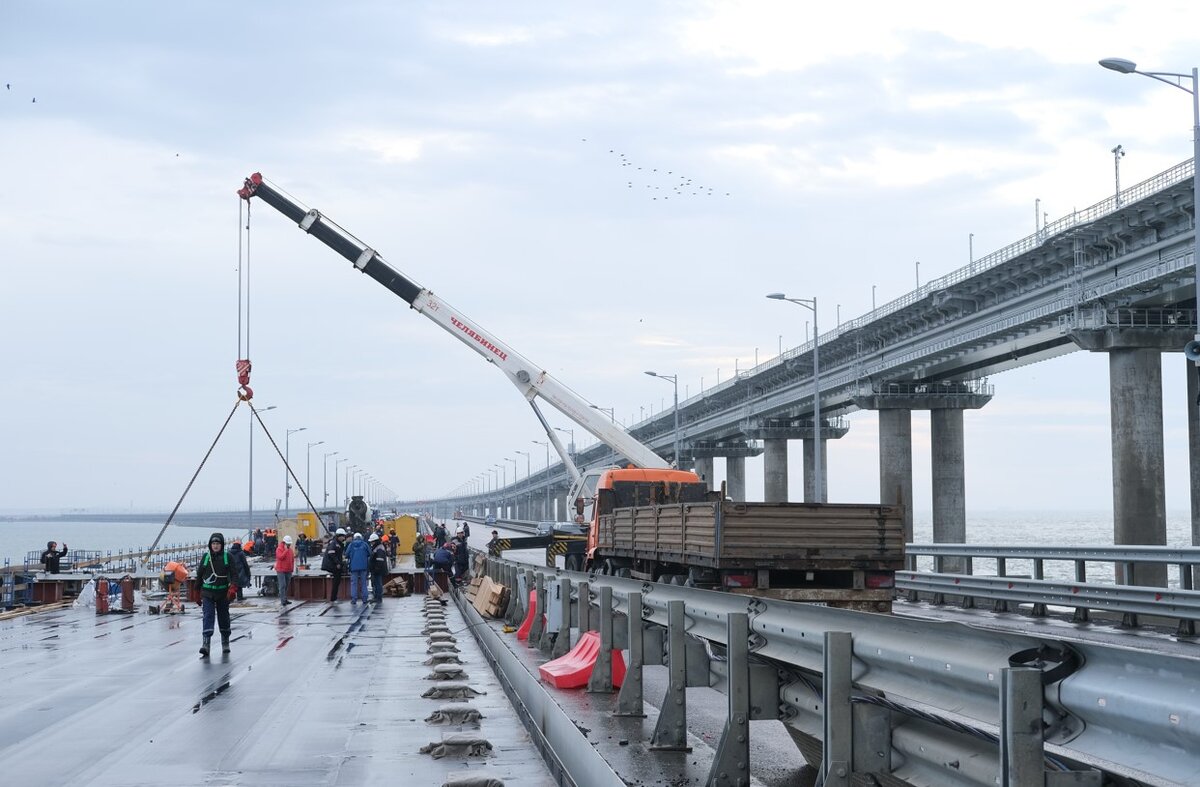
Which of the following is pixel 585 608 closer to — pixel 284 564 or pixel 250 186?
pixel 284 564

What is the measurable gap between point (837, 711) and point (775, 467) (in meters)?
89.0

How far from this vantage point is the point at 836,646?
6043mm

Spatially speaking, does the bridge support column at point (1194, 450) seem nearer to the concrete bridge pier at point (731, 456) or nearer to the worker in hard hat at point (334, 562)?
the worker in hard hat at point (334, 562)

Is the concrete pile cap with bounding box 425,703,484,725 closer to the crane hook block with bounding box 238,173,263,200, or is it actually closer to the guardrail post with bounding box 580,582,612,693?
the guardrail post with bounding box 580,582,612,693

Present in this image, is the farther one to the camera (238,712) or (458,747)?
(238,712)

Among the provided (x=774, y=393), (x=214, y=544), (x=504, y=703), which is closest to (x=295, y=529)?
(x=774, y=393)

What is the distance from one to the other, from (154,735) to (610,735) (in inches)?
172

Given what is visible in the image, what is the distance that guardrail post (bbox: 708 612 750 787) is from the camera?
7250 millimetres

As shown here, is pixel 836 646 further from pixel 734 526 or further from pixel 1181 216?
pixel 1181 216

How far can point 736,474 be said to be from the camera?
118250mm

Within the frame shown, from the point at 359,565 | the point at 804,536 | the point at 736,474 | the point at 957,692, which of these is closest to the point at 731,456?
the point at 736,474

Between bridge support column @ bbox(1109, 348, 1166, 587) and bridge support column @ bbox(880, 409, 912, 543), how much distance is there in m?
23.0

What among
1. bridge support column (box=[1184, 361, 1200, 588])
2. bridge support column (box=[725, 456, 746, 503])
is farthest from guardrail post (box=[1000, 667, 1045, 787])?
bridge support column (box=[725, 456, 746, 503])

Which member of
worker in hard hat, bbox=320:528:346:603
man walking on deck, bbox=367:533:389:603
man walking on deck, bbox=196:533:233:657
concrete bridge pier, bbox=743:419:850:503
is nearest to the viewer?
man walking on deck, bbox=196:533:233:657
